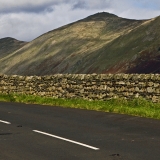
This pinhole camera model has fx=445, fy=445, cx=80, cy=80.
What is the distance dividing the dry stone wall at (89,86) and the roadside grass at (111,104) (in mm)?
407

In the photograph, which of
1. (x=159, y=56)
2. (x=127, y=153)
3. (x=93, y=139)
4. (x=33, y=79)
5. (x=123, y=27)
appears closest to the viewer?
(x=127, y=153)

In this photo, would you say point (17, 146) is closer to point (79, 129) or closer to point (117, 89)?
point (79, 129)

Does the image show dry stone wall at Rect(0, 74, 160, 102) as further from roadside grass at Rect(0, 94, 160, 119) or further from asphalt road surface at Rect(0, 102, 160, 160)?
asphalt road surface at Rect(0, 102, 160, 160)

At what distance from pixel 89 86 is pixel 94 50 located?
9254 cm

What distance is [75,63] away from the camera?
110250 millimetres

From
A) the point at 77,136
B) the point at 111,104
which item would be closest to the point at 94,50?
the point at 111,104

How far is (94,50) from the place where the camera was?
114500 mm

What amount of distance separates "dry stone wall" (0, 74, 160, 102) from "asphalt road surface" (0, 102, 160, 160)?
9.07 feet

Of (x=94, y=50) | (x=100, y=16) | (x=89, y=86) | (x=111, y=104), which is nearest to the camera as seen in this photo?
(x=111, y=104)

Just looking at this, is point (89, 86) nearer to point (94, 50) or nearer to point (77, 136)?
point (77, 136)

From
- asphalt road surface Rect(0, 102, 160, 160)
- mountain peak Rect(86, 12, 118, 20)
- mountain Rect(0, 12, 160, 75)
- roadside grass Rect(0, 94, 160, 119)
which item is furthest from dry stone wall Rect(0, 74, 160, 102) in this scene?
mountain peak Rect(86, 12, 118, 20)

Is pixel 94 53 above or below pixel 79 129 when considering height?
above

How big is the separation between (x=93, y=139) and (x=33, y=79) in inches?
577

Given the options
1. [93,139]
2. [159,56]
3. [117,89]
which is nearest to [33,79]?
[117,89]
